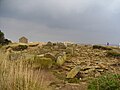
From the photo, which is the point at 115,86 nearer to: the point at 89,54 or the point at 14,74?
the point at 14,74

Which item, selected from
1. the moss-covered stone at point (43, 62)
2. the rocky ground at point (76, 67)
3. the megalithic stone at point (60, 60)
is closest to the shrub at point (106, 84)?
the rocky ground at point (76, 67)

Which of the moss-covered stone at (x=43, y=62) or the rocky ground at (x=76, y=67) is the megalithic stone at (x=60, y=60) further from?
the moss-covered stone at (x=43, y=62)

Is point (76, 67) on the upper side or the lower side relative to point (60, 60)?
lower

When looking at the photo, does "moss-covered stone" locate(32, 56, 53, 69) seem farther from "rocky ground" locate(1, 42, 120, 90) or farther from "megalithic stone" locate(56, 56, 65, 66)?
"megalithic stone" locate(56, 56, 65, 66)

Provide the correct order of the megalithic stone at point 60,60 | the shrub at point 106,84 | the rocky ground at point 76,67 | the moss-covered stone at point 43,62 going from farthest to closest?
the megalithic stone at point 60,60
the moss-covered stone at point 43,62
the rocky ground at point 76,67
the shrub at point 106,84

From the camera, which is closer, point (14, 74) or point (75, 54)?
point (14, 74)

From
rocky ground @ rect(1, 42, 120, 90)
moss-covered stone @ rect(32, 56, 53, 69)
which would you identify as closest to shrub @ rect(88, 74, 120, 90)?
rocky ground @ rect(1, 42, 120, 90)

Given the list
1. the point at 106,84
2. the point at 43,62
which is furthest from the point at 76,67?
the point at 106,84

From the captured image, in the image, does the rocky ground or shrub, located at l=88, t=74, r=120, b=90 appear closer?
shrub, located at l=88, t=74, r=120, b=90

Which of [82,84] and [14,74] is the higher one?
[14,74]

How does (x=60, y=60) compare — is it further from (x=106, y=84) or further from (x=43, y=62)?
(x=106, y=84)

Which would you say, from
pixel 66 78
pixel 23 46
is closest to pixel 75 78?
pixel 66 78

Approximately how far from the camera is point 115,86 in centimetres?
1050

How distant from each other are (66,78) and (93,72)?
180 centimetres
